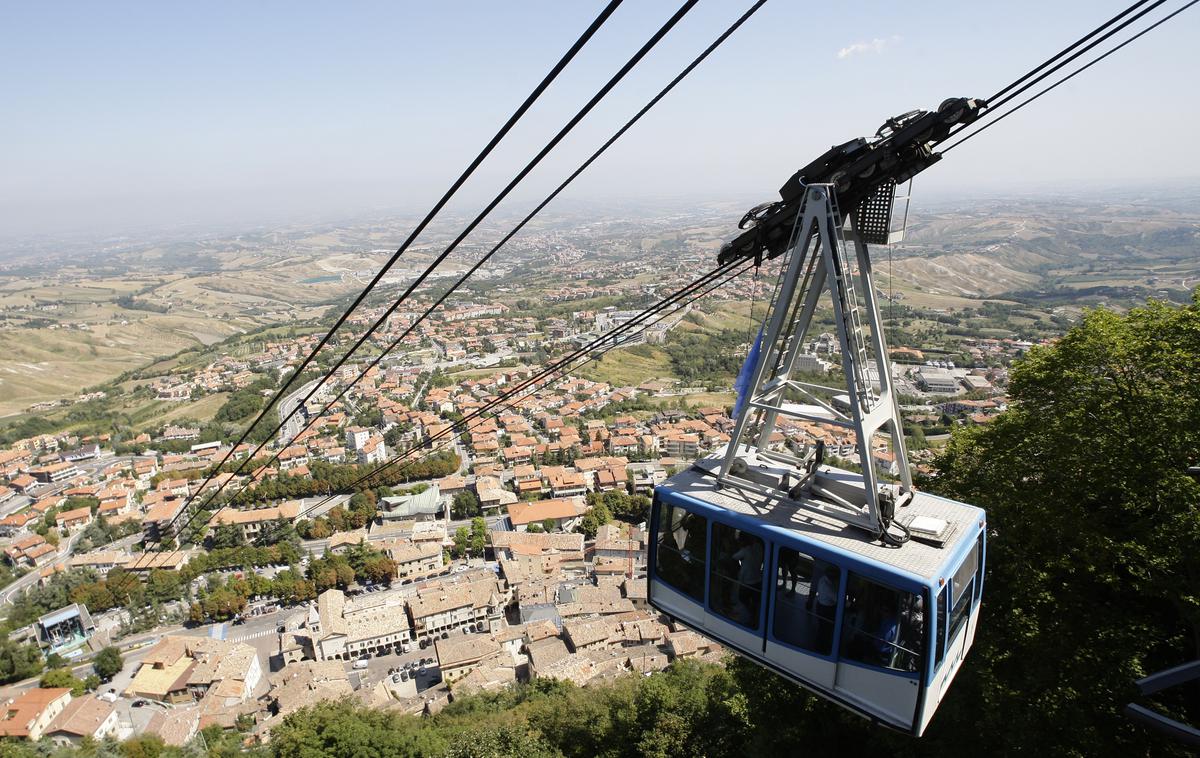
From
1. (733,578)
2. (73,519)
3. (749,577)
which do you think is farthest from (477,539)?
(749,577)

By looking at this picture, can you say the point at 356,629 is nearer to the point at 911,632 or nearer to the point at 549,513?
the point at 549,513

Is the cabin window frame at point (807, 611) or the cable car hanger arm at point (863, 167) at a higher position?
the cable car hanger arm at point (863, 167)

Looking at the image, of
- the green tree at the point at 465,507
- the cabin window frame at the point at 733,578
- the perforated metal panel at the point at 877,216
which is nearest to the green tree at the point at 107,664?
the green tree at the point at 465,507

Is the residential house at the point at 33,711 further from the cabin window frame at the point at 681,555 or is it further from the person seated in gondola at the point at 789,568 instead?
the person seated in gondola at the point at 789,568

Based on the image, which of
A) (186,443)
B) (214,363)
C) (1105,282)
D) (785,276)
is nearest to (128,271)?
(214,363)

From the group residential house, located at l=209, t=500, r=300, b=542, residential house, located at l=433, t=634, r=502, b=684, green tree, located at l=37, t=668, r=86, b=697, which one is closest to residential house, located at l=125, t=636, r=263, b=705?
green tree, located at l=37, t=668, r=86, b=697

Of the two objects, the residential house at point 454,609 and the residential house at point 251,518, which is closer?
the residential house at point 454,609
